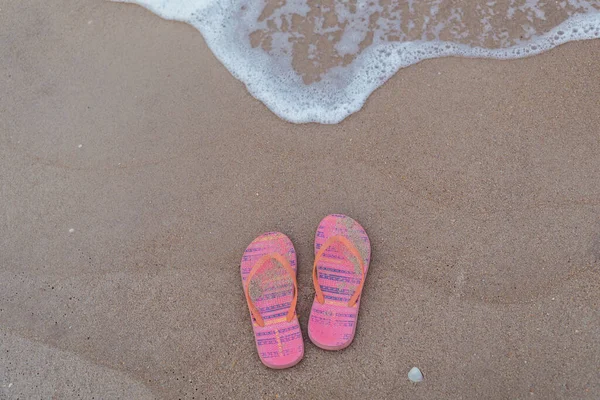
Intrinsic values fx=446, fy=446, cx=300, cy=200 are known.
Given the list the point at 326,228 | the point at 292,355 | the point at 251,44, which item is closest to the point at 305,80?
the point at 251,44

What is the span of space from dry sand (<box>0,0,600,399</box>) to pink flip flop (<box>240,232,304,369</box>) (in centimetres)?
7

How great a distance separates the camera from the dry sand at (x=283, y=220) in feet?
6.68

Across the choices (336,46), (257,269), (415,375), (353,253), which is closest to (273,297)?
(257,269)

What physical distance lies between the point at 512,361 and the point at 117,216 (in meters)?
2.06

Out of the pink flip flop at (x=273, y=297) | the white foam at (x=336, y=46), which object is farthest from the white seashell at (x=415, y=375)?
the white foam at (x=336, y=46)

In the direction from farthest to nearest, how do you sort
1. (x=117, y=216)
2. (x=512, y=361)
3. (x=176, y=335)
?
(x=117, y=216)
(x=176, y=335)
(x=512, y=361)

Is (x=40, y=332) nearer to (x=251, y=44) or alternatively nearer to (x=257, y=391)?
(x=257, y=391)

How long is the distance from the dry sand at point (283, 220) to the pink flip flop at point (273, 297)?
0.23ft

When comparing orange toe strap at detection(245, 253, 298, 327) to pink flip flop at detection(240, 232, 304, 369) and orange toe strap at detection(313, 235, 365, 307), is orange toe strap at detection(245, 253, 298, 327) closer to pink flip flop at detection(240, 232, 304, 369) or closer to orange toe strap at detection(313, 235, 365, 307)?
pink flip flop at detection(240, 232, 304, 369)

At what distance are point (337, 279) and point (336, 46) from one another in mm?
1473

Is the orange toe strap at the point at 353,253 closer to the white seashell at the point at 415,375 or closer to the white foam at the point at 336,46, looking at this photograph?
the white seashell at the point at 415,375

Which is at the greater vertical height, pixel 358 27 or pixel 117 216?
pixel 358 27

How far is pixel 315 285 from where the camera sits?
83.7 inches

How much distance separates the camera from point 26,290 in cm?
228
